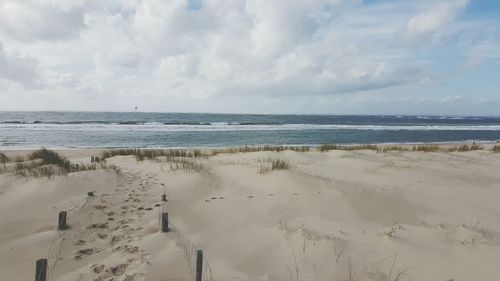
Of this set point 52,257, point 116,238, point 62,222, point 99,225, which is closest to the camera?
point 52,257

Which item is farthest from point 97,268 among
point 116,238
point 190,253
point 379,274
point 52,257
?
point 379,274

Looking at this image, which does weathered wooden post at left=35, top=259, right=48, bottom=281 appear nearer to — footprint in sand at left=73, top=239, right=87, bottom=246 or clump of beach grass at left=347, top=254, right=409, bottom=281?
footprint in sand at left=73, top=239, right=87, bottom=246

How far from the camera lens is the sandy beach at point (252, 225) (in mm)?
4297

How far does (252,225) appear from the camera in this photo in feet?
18.6

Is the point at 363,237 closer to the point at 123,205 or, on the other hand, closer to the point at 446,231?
the point at 446,231

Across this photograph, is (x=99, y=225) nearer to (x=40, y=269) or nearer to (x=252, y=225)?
(x=40, y=269)

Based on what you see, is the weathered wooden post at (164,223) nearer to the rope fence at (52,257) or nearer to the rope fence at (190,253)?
the rope fence at (190,253)

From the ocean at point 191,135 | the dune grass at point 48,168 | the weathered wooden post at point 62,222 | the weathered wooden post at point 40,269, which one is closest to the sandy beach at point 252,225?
the weathered wooden post at point 62,222

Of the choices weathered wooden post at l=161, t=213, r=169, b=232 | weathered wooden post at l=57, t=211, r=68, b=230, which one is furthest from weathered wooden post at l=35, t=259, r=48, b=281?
weathered wooden post at l=57, t=211, r=68, b=230

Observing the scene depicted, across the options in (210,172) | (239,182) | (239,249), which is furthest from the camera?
(210,172)

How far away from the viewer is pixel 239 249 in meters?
4.87

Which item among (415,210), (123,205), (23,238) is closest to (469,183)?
(415,210)

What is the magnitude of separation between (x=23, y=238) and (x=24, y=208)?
53.9 inches

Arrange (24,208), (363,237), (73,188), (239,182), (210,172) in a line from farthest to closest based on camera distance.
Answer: (210,172) → (239,182) → (73,188) → (24,208) → (363,237)
